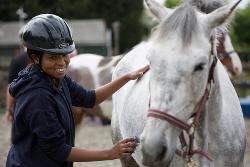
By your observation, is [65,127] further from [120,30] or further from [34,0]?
[120,30]

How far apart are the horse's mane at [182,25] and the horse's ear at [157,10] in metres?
0.17

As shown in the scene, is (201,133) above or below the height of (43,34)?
below

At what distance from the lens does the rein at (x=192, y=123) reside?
8.71ft

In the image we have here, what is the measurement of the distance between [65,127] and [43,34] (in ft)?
1.81

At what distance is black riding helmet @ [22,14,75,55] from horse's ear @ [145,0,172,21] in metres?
0.54

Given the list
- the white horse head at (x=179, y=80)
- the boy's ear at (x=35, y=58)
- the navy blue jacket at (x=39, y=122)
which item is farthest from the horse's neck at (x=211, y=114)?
the boy's ear at (x=35, y=58)

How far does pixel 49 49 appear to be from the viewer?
286cm

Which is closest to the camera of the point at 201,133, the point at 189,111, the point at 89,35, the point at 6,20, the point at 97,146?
the point at 189,111

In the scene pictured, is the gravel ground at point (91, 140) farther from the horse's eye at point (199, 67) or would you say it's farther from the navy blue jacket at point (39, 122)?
the horse's eye at point (199, 67)

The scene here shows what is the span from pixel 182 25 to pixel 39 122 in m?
0.95

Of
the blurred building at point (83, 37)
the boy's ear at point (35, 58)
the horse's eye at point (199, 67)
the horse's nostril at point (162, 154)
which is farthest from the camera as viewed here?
the blurred building at point (83, 37)

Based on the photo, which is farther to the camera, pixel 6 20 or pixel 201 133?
pixel 6 20

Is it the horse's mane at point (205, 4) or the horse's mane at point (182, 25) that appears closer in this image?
the horse's mane at point (182, 25)

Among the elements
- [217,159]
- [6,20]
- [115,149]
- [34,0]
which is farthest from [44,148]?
[6,20]
